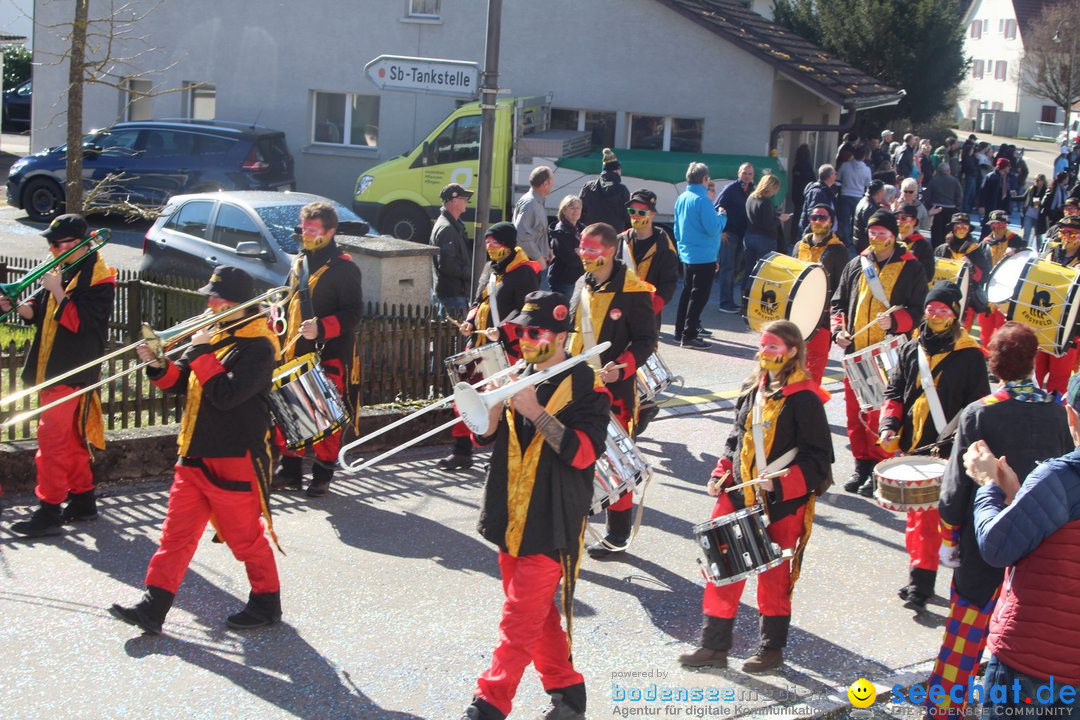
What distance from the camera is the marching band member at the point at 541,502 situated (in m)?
5.05

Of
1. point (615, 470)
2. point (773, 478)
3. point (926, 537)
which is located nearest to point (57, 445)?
point (615, 470)

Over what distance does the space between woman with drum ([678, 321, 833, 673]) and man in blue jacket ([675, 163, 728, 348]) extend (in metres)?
Result: 7.68

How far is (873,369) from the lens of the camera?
8367 mm

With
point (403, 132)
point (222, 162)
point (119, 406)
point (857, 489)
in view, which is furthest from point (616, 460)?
point (403, 132)

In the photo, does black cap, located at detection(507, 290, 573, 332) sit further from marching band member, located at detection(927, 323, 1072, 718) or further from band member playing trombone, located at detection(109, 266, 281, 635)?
marching band member, located at detection(927, 323, 1072, 718)

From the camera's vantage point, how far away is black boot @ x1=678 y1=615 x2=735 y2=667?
5.94 m

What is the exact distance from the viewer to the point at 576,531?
524cm

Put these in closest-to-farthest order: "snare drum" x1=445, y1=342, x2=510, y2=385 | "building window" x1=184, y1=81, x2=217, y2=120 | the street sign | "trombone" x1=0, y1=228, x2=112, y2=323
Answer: "trombone" x1=0, y1=228, x2=112, y2=323 → "snare drum" x1=445, y1=342, x2=510, y2=385 → the street sign → "building window" x1=184, y1=81, x2=217, y2=120

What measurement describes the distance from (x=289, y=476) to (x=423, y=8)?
15.4 meters

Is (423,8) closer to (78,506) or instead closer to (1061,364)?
(1061,364)

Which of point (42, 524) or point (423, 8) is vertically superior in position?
point (423, 8)

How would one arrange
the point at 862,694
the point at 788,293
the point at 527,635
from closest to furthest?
the point at 527,635, the point at 862,694, the point at 788,293

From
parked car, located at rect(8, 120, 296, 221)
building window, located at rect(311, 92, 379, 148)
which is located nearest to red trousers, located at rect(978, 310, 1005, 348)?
parked car, located at rect(8, 120, 296, 221)

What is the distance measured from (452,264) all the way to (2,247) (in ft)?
34.3
